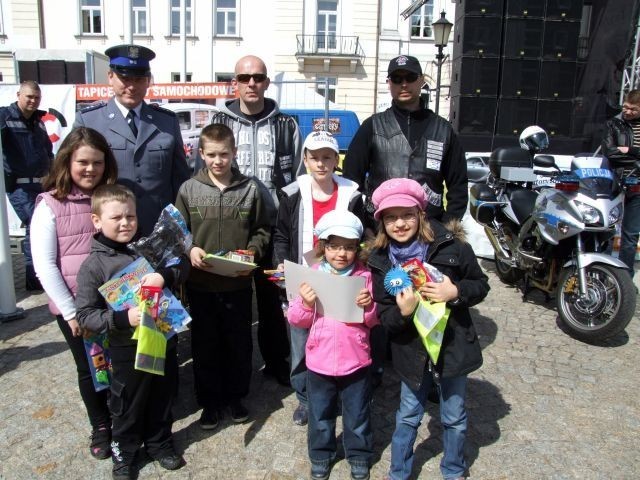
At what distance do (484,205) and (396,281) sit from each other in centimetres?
400

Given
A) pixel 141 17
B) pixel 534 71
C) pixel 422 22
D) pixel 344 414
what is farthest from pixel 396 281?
pixel 141 17

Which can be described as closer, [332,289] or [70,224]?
[332,289]

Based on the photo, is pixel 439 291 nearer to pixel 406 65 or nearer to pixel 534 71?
pixel 406 65

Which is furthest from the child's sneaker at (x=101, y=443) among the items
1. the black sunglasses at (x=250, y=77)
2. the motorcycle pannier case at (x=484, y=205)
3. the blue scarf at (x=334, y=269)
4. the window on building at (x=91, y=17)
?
the window on building at (x=91, y=17)

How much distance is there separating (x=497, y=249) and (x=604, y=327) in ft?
5.50

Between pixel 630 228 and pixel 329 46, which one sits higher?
pixel 329 46

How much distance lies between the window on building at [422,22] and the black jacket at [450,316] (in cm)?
2465

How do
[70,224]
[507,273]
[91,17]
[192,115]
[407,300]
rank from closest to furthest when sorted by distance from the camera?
[407,300]
[70,224]
[507,273]
[192,115]
[91,17]

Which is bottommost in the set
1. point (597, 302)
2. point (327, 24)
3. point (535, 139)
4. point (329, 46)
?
point (597, 302)

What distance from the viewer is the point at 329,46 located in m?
24.6

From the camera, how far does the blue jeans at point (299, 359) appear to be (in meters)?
2.79

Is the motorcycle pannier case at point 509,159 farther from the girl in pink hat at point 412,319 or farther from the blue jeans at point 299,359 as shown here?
the blue jeans at point 299,359

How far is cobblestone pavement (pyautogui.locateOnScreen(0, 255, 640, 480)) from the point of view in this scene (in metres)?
2.58

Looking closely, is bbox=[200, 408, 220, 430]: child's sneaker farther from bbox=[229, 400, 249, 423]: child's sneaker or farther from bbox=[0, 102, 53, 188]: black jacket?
bbox=[0, 102, 53, 188]: black jacket
